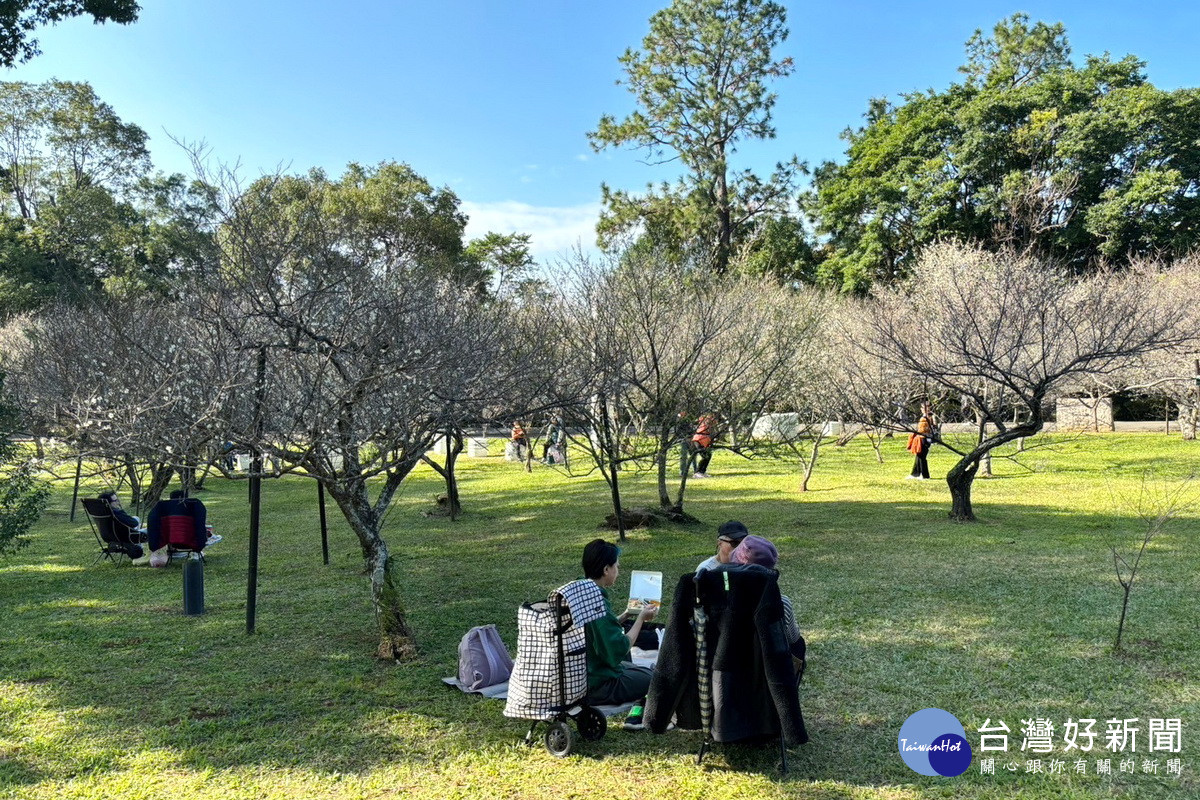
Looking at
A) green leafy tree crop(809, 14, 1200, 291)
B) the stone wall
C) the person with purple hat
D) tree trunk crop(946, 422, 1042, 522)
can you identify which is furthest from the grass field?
green leafy tree crop(809, 14, 1200, 291)

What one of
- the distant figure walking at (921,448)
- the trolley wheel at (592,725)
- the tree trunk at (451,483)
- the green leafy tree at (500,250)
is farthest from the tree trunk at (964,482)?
the green leafy tree at (500,250)

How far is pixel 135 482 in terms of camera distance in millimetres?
12367

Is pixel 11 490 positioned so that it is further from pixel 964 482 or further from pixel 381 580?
pixel 964 482

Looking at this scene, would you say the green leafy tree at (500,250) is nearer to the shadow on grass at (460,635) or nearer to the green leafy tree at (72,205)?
the green leafy tree at (72,205)

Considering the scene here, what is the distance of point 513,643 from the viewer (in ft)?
20.8

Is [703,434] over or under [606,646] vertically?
over

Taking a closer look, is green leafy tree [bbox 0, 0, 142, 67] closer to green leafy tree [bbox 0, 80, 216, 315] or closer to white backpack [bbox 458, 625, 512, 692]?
white backpack [bbox 458, 625, 512, 692]

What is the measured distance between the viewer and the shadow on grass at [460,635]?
175 inches

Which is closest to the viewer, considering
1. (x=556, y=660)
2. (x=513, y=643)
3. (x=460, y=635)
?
(x=556, y=660)

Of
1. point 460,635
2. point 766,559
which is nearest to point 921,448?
point 460,635

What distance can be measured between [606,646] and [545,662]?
33 cm

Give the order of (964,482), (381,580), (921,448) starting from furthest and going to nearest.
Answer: (921,448) < (964,482) < (381,580)

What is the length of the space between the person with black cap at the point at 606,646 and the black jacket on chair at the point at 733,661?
14.6 inches

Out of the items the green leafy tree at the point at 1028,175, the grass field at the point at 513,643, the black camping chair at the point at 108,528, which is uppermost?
the green leafy tree at the point at 1028,175
